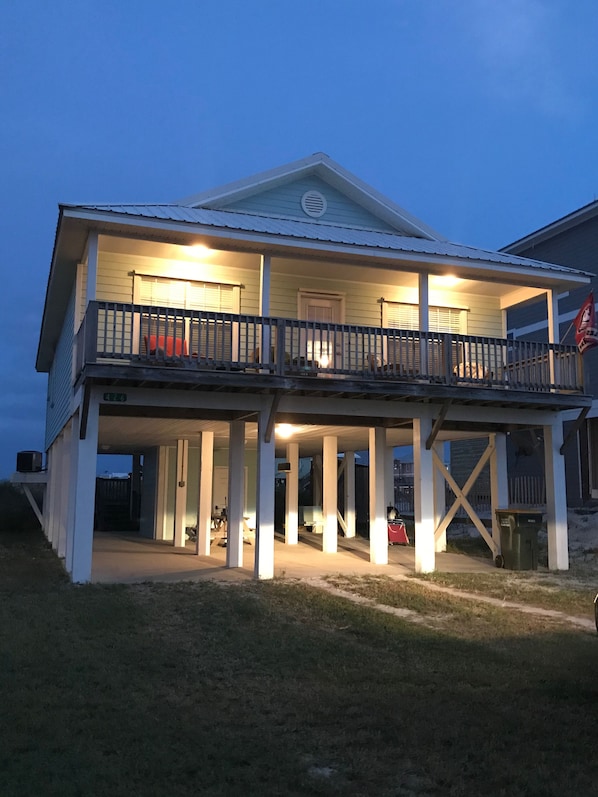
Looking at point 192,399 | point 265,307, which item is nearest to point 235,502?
point 192,399

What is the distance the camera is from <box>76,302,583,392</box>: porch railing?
37.8 ft

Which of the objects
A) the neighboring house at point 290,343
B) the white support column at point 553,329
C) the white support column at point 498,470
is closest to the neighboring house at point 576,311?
the white support column at point 498,470

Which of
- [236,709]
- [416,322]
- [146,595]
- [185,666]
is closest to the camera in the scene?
[236,709]

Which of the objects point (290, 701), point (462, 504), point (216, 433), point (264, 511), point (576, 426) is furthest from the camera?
point (216, 433)

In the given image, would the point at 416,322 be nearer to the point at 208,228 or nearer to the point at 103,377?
the point at 208,228

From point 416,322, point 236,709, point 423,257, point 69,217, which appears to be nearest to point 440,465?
point 416,322

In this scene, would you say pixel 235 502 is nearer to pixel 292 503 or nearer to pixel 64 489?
pixel 64 489

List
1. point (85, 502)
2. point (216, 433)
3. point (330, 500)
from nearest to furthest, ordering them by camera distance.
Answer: point (85, 502) → point (216, 433) → point (330, 500)

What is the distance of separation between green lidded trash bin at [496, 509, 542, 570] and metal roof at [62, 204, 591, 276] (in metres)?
4.90

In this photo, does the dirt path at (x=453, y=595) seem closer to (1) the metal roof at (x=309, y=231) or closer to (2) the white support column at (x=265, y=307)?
(2) the white support column at (x=265, y=307)

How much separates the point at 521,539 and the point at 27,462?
1751 centimetres

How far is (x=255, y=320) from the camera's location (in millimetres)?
12195

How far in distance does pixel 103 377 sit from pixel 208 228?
309 cm

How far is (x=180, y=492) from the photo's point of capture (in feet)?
61.9
